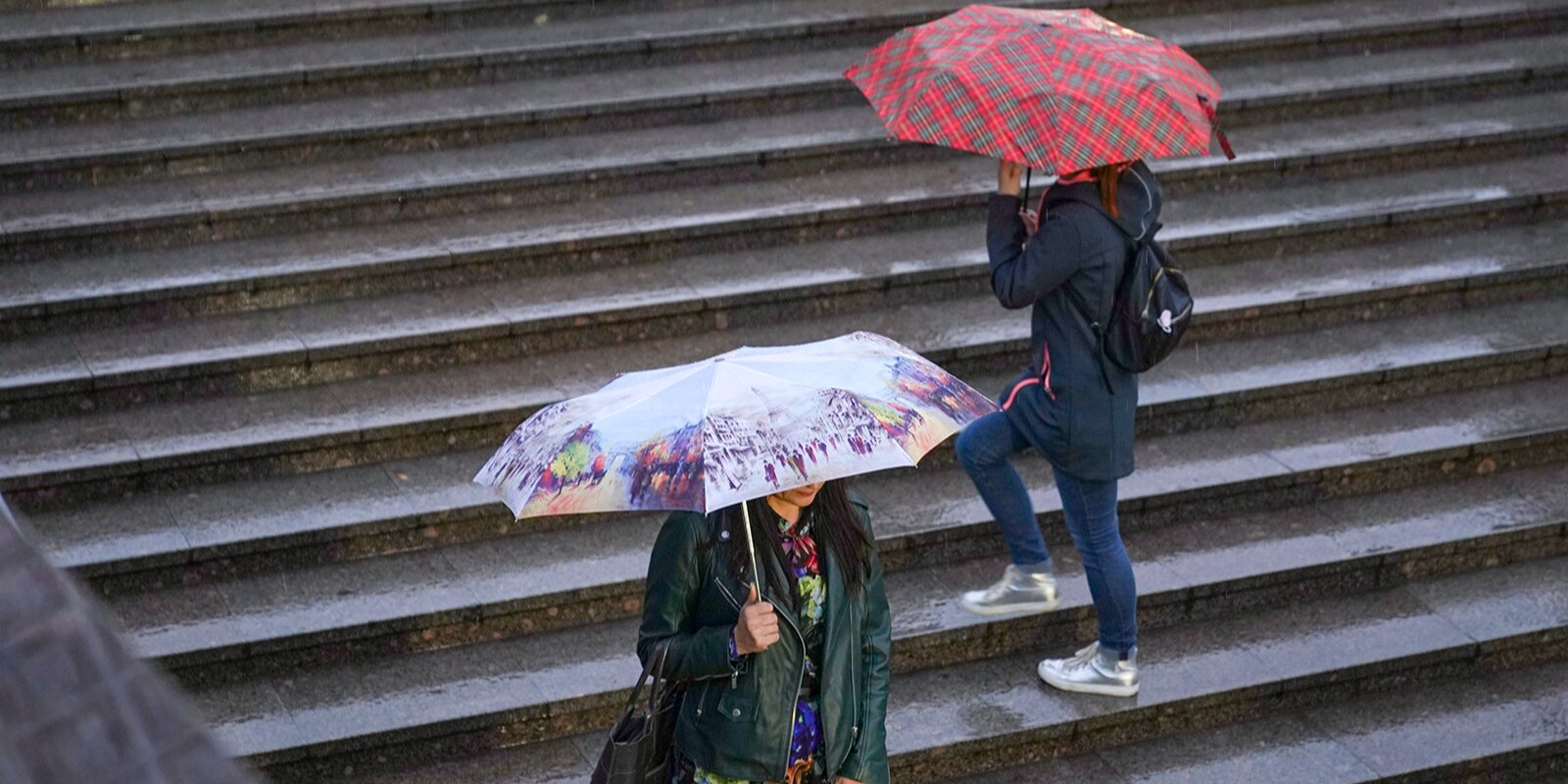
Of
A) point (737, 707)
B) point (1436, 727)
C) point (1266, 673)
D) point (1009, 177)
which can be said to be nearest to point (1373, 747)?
point (1436, 727)

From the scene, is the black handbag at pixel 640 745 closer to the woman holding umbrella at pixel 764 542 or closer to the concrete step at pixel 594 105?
the woman holding umbrella at pixel 764 542

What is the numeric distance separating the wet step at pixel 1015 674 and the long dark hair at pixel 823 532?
192 cm

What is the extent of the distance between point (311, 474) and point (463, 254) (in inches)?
53.0

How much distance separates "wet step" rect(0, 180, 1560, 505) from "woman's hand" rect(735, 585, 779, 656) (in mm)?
3153

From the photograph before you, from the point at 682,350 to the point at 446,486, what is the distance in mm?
1343

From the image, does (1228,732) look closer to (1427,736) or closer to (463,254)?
(1427,736)

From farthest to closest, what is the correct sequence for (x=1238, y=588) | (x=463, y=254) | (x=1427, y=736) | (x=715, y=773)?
1. (x=463, y=254)
2. (x=1238, y=588)
3. (x=1427, y=736)
4. (x=715, y=773)

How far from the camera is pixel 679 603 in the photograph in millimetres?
4062

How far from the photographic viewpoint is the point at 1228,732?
20.6 feet

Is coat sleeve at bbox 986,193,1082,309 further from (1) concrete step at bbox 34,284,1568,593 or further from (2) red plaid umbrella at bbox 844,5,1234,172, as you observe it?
(1) concrete step at bbox 34,284,1568,593

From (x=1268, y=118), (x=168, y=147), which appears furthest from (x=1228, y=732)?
(x=168, y=147)

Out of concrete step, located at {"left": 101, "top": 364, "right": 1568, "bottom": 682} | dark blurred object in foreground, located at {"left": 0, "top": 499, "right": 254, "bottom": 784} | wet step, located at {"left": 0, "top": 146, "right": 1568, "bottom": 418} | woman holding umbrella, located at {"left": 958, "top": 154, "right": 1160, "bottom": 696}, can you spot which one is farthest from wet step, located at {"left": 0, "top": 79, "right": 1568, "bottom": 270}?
dark blurred object in foreground, located at {"left": 0, "top": 499, "right": 254, "bottom": 784}

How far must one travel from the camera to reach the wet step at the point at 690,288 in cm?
695

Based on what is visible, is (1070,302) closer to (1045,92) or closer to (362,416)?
(1045,92)
